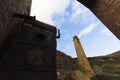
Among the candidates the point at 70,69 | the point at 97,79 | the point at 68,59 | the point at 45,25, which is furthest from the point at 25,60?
the point at 68,59

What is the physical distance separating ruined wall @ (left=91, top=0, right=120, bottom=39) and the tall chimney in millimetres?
12461

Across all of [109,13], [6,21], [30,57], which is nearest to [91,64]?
[109,13]

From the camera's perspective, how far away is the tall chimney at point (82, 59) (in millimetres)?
15239

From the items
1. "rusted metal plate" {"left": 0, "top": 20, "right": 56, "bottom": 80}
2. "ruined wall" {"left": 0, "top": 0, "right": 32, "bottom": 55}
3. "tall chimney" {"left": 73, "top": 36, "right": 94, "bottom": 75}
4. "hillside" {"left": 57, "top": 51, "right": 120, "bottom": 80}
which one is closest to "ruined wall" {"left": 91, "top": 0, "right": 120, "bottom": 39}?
"rusted metal plate" {"left": 0, "top": 20, "right": 56, "bottom": 80}

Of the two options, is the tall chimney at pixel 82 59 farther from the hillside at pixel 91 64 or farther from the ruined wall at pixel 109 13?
the ruined wall at pixel 109 13

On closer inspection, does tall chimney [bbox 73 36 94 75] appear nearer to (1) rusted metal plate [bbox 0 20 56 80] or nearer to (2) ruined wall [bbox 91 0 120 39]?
(1) rusted metal plate [bbox 0 20 56 80]

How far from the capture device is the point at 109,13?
9.83 feet

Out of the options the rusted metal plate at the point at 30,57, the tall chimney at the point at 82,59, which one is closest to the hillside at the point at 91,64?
the tall chimney at the point at 82,59

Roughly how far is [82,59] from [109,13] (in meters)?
13.6

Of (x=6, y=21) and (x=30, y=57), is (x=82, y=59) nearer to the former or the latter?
(x=30, y=57)

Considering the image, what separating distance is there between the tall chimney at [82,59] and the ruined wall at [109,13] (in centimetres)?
1246

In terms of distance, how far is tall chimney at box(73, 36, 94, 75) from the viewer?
600 inches

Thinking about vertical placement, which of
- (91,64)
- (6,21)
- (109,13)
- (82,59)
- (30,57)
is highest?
(82,59)

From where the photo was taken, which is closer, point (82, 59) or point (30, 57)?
point (30, 57)
